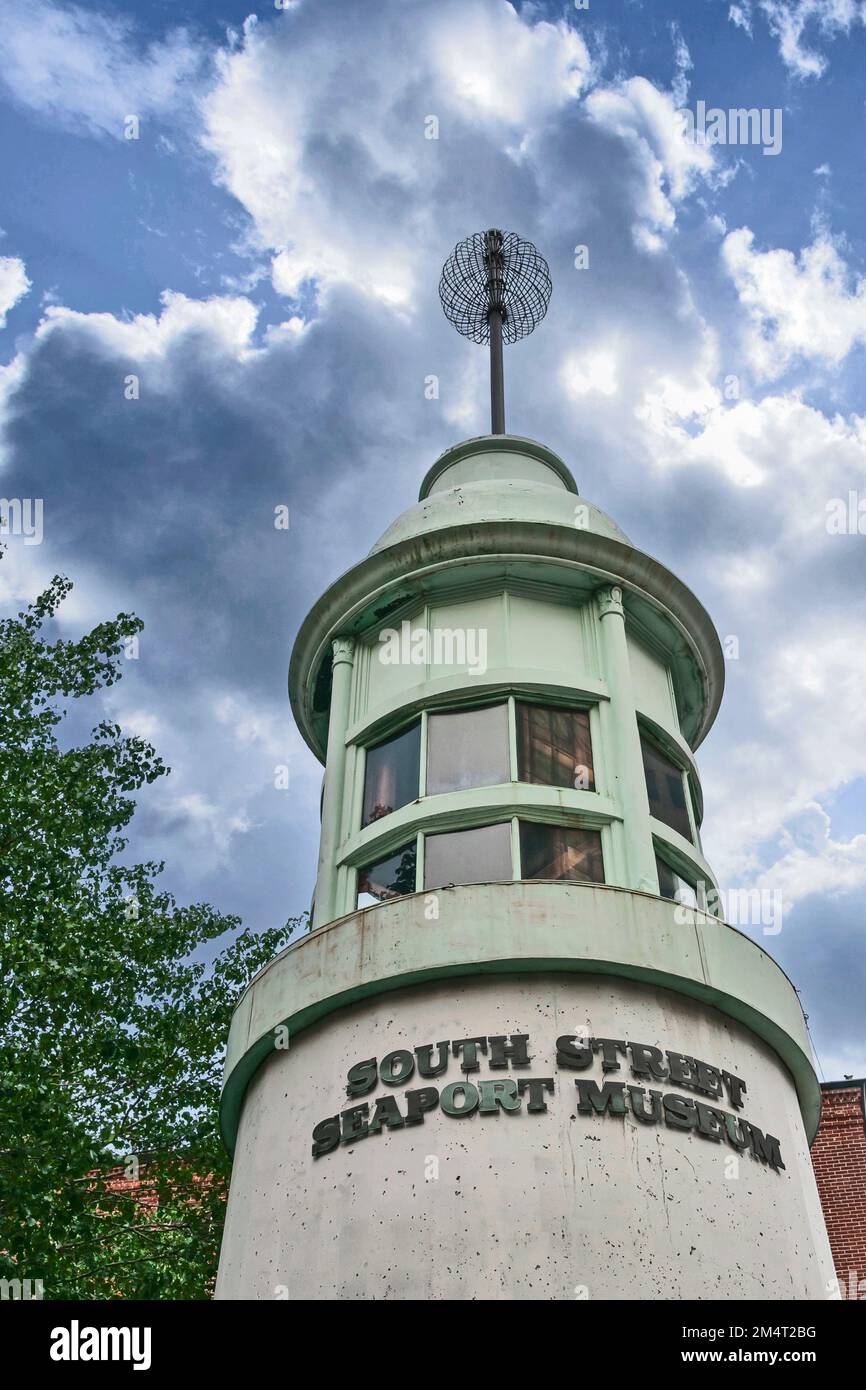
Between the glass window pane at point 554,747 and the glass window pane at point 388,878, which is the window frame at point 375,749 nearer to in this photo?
the glass window pane at point 388,878

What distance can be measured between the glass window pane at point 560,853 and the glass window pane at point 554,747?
24.2 inches

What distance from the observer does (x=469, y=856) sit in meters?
13.9

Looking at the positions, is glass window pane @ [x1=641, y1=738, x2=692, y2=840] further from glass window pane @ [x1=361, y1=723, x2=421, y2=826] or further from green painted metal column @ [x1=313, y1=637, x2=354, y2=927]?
green painted metal column @ [x1=313, y1=637, x2=354, y2=927]

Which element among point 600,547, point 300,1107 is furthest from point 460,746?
point 300,1107

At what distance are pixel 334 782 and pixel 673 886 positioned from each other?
4.42 meters

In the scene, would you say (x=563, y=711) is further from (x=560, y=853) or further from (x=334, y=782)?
(x=334, y=782)

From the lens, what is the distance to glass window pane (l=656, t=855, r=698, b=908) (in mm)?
14655

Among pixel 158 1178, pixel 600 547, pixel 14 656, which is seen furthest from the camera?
pixel 14 656

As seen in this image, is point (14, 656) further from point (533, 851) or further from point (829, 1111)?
point (829, 1111)

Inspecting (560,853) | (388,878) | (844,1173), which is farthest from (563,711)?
(844,1173)

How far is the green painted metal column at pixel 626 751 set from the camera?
13617 mm

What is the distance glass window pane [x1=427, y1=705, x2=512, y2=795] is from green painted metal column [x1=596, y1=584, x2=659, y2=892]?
1.35 metres

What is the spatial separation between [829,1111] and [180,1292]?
14.2m
